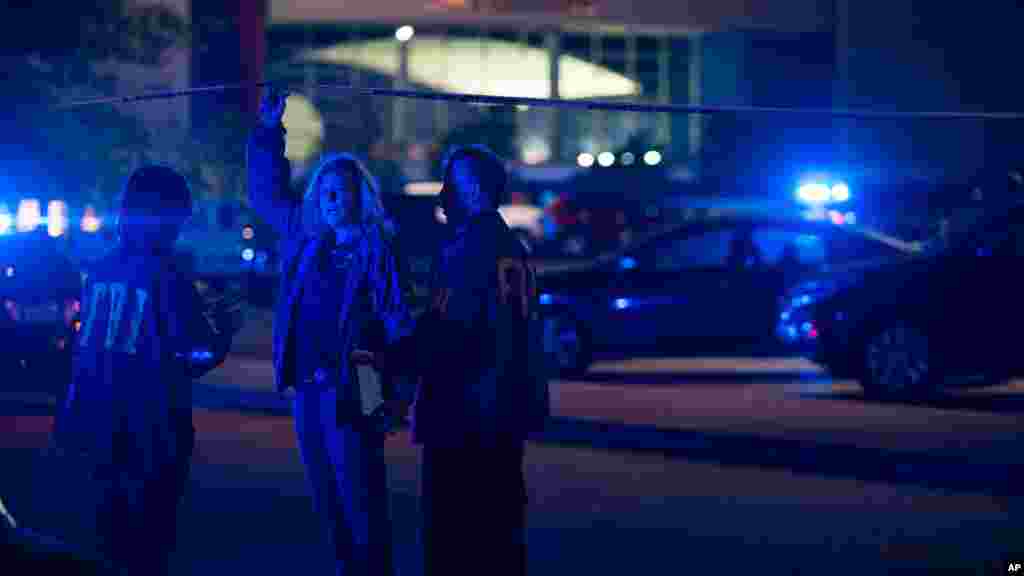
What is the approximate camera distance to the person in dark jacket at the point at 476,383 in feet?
21.1

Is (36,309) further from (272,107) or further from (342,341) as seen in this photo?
(342,341)

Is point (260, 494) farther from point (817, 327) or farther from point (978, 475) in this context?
point (817, 327)

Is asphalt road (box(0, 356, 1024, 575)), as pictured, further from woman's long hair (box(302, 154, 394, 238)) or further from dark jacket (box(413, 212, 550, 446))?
woman's long hair (box(302, 154, 394, 238))

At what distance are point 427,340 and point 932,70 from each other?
6353 cm

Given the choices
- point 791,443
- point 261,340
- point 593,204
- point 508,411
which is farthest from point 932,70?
point 508,411

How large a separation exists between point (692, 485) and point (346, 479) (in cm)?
482

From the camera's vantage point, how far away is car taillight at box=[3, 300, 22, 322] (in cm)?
1623

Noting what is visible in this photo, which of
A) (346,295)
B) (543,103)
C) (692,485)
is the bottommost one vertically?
(692,485)

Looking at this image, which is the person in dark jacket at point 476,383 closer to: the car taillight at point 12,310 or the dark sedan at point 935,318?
the dark sedan at point 935,318

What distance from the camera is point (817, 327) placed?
1631 centimetres

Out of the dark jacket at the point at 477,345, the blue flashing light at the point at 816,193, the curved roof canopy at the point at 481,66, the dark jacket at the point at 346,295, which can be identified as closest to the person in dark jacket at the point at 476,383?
the dark jacket at the point at 477,345

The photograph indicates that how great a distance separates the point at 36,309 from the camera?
16.4 metres

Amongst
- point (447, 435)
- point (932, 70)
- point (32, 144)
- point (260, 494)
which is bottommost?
point (260, 494)

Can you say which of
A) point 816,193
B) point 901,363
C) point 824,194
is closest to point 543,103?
point 901,363
